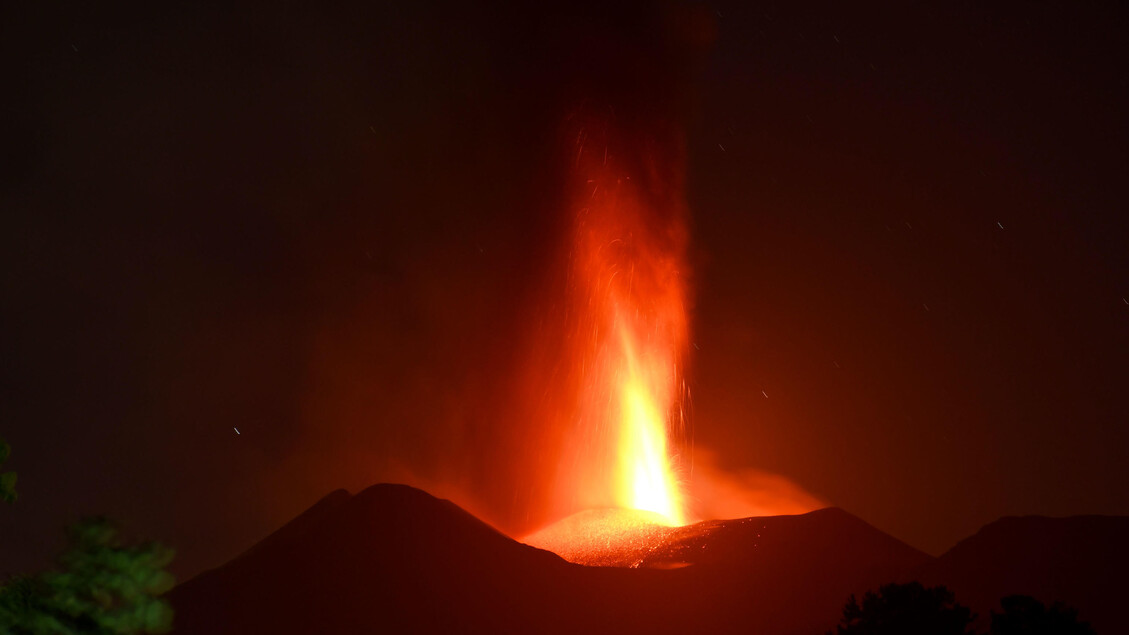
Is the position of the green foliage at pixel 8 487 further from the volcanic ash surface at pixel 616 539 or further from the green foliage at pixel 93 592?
the volcanic ash surface at pixel 616 539

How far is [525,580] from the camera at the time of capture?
2992 inches

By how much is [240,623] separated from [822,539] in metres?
45.9

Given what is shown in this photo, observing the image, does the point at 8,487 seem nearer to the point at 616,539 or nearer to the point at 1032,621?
the point at 1032,621

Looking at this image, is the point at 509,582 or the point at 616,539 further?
the point at 616,539

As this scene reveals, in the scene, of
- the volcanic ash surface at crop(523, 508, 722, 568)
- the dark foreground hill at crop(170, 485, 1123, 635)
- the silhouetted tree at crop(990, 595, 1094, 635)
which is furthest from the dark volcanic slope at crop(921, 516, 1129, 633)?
the silhouetted tree at crop(990, 595, 1094, 635)

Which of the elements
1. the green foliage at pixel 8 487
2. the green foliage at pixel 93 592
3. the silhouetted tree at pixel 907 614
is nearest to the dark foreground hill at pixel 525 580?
the silhouetted tree at pixel 907 614

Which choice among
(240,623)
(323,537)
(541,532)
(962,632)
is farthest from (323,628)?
(962,632)

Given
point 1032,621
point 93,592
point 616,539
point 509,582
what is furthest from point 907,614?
point 616,539

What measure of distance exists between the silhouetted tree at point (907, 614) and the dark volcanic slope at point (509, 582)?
1536 inches

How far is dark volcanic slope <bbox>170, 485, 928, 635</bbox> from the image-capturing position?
69.8 meters

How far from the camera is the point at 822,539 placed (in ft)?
259

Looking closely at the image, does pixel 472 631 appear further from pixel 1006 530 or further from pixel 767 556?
pixel 1006 530

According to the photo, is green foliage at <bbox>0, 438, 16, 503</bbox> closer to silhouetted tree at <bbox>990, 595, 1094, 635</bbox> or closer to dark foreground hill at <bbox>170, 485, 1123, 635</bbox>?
silhouetted tree at <bbox>990, 595, 1094, 635</bbox>

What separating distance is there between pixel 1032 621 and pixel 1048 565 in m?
56.2
